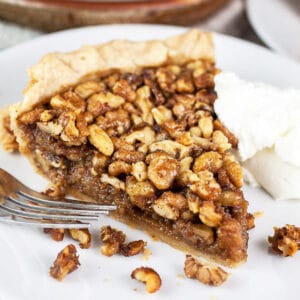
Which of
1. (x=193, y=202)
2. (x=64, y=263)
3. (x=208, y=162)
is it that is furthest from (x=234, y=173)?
(x=64, y=263)

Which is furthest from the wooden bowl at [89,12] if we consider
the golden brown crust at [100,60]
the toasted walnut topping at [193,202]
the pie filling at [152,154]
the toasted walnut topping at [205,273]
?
the toasted walnut topping at [205,273]

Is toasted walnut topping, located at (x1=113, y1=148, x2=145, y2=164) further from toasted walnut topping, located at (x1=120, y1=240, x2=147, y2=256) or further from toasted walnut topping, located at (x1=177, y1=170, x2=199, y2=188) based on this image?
toasted walnut topping, located at (x1=120, y1=240, x2=147, y2=256)

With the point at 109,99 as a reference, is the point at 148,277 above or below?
below

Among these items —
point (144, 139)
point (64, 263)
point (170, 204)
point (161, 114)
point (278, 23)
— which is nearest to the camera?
point (64, 263)

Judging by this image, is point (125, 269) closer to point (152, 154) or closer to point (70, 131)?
point (152, 154)

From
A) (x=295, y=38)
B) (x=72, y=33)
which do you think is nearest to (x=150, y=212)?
(x=72, y=33)

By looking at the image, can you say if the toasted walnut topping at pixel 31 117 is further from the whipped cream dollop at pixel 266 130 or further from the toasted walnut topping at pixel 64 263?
the whipped cream dollop at pixel 266 130

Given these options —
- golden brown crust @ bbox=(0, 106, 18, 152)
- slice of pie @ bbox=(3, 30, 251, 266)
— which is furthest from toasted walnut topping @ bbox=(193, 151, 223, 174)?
golden brown crust @ bbox=(0, 106, 18, 152)
